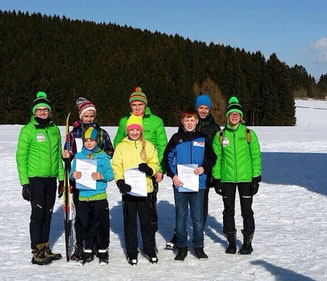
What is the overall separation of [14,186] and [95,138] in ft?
21.0

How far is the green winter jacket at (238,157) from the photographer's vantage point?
632 cm

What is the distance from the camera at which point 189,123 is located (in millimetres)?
6094

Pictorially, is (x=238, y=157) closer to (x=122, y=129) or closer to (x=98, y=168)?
(x=122, y=129)

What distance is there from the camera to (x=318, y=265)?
583 cm

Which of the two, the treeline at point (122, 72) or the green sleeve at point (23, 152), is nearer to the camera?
the green sleeve at point (23, 152)

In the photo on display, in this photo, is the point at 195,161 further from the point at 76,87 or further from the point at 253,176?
the point at 76,87

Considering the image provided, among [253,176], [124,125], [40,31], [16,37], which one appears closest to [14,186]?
[124,125]

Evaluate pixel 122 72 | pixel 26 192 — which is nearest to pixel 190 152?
pixel 26 192

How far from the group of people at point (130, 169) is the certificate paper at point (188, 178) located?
0.01 meters

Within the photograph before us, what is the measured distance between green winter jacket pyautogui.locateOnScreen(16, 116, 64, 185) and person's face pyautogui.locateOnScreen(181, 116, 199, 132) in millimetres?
1618

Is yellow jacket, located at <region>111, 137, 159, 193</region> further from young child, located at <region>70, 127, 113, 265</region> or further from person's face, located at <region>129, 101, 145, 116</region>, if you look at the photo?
person's face, located at <region>129, 101, 145, 116</region>

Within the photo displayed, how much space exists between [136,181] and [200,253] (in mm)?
1204

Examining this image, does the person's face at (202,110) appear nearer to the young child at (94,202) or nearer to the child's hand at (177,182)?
the child's hand at (177,182)

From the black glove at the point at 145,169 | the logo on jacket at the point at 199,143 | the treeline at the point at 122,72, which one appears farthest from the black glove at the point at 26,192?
the treeline at the point at 122,72
